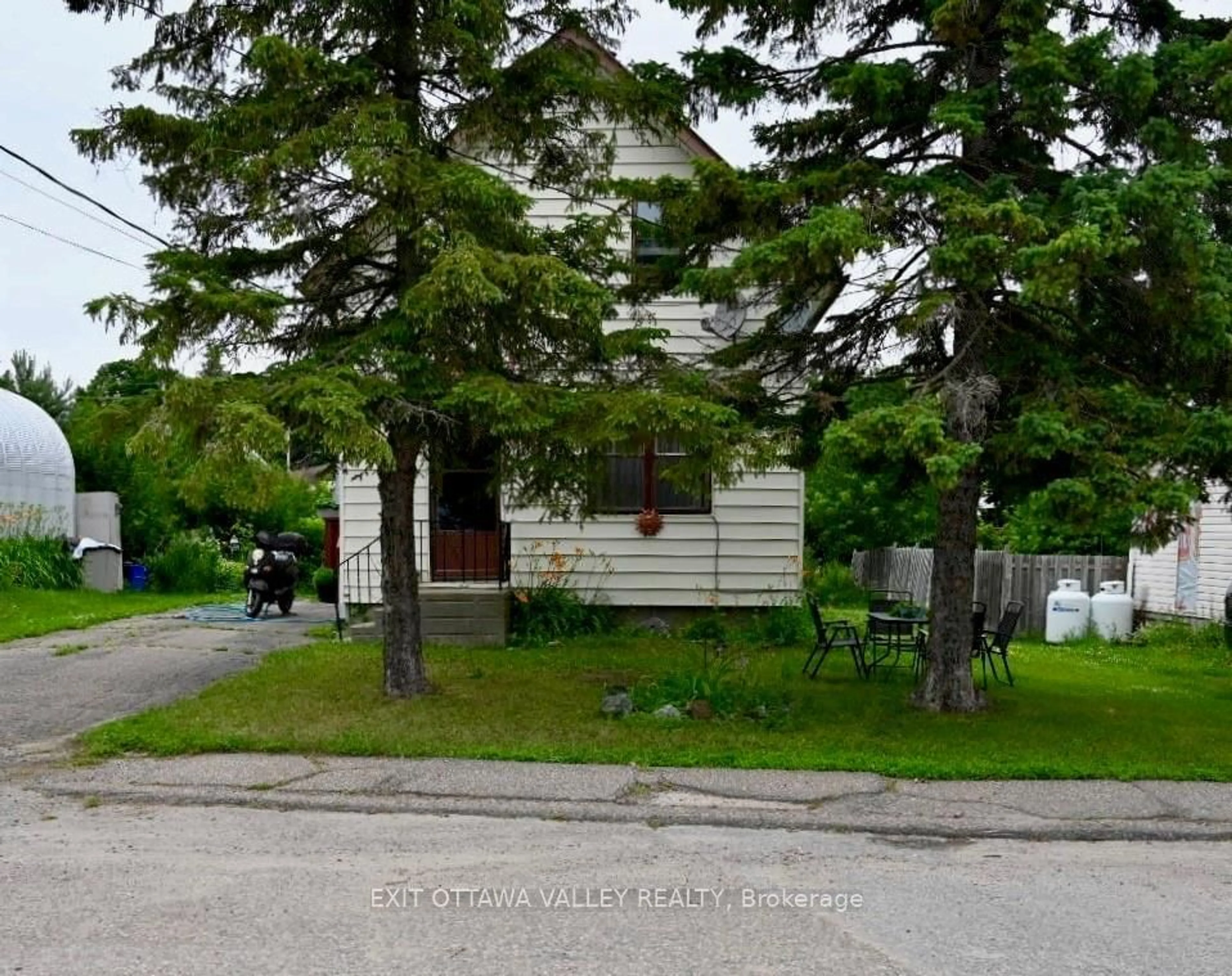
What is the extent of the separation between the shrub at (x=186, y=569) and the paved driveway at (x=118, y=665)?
5191mm

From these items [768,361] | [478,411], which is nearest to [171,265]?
[478,411]

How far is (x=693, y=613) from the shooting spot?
597 inches

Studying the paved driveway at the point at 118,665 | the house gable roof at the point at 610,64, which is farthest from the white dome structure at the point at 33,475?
the house gable roof at the point at 610,64

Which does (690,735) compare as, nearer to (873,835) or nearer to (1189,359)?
(873,835)

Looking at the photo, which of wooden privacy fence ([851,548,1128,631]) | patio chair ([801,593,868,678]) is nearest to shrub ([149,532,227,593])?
wooden privacy fence ([851,548,1128,631])

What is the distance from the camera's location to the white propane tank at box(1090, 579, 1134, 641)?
17.3 m

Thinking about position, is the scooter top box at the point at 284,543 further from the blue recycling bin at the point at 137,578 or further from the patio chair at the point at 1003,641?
the patio chair at the point at 1003,641

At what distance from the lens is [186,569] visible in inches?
873

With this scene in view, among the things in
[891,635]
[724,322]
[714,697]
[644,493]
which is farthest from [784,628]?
[714,697]

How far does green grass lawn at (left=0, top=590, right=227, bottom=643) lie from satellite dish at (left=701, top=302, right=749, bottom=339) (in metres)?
9.36

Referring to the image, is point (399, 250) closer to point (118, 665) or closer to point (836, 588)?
point (118, 665)

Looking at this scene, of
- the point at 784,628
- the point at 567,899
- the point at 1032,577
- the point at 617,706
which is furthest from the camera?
the point at 1032,577

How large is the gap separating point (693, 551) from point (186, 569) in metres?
12.1

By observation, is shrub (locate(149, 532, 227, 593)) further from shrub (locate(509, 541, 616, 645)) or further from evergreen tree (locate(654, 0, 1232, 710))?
evergreen tree (locate(654, 0, 1232, 710))
